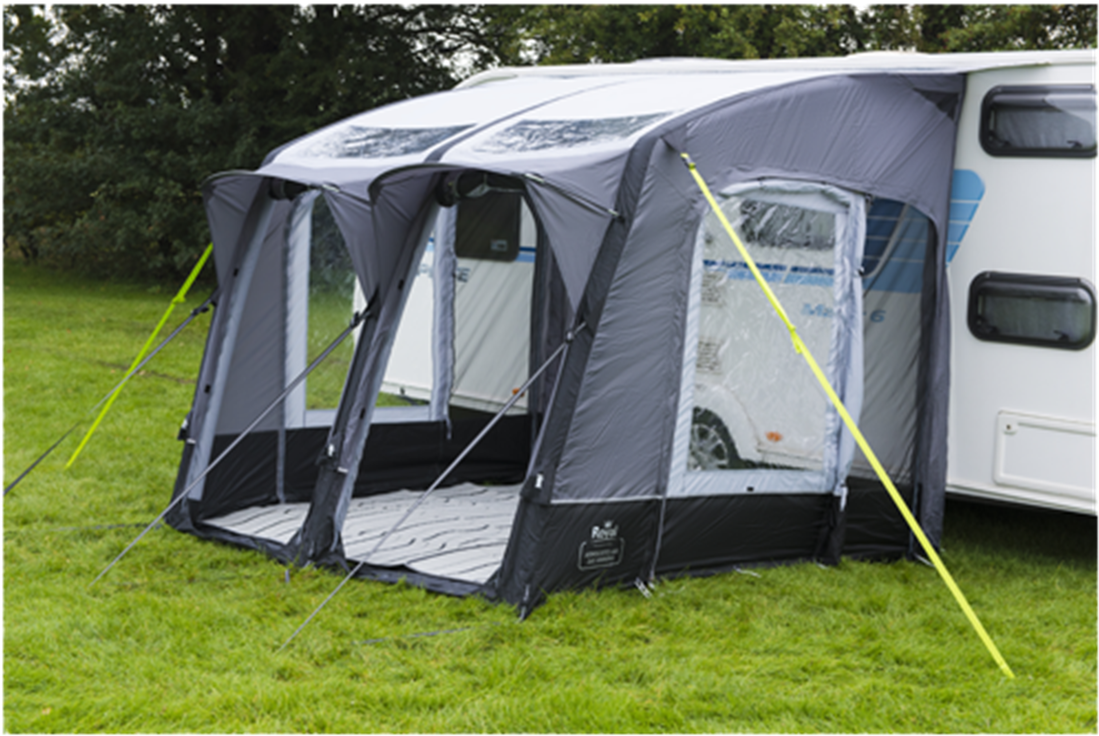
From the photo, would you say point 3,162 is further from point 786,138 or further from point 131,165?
point 786,138

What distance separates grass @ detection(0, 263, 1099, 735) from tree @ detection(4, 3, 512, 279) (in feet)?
35.0

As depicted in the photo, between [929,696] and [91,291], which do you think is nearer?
[929,696]

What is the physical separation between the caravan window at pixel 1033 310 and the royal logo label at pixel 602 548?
2025 millimetres

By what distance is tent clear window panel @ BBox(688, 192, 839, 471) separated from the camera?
4938mm

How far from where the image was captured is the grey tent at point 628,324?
4.62m

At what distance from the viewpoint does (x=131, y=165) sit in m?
15.8

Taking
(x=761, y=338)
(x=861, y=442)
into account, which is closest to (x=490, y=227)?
(x=761, y=338)

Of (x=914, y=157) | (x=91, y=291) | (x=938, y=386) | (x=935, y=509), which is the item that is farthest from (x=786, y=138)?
(x=91, y=291)

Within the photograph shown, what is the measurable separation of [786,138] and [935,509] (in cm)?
185

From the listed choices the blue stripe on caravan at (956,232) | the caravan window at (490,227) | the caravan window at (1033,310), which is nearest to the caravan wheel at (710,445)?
the caravan window at (1033,310)

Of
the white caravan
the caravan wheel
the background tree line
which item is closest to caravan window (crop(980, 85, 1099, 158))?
the white caravan

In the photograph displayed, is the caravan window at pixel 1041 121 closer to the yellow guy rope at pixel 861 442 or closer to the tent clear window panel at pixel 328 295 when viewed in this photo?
the yellow guy rope at pixel 861 442

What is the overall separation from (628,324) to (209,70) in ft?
45.2

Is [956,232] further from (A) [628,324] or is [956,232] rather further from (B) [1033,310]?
(A) [628,324]
